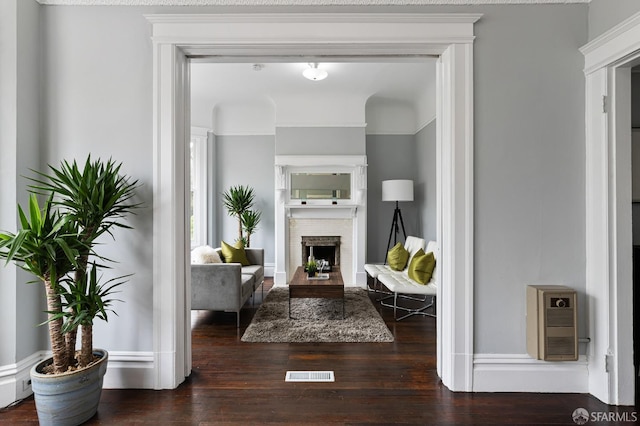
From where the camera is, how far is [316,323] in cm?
359

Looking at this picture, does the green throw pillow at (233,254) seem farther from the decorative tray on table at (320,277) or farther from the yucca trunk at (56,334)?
the yucca trunk at (56,334)

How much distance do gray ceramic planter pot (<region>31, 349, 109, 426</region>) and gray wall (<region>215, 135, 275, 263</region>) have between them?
175 inches

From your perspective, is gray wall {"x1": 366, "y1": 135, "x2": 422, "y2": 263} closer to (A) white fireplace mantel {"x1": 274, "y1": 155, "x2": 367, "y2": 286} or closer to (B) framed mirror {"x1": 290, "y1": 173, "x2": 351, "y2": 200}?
(A) white fireplace mantel {"x1": 274, "y1": 155, "x2": 367, "y2": 286}

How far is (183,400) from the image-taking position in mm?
2156

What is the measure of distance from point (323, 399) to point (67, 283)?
5.56 ft

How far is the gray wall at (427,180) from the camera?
5.21m

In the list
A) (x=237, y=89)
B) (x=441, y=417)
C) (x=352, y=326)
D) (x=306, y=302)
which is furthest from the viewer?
(x=237, y=89)

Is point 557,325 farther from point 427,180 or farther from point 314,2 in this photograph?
point 427,180

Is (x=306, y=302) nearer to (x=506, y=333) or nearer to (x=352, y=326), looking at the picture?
(x=352, y=326)

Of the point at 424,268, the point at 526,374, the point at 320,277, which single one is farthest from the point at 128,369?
the point at 424,268

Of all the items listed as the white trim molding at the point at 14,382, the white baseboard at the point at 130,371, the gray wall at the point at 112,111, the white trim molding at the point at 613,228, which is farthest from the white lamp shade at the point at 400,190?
the white trim molding at the point at 14,382

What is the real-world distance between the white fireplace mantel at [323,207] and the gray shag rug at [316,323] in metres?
1.06

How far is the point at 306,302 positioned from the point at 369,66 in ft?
10.6

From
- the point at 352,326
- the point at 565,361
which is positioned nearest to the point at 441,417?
the point at 565,361
